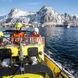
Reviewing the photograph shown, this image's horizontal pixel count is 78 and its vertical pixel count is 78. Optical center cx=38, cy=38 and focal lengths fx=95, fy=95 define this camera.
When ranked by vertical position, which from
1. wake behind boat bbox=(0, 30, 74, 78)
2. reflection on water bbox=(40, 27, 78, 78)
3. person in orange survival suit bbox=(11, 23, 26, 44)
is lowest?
reflection on water bbox=(40, 27, 78, 78)

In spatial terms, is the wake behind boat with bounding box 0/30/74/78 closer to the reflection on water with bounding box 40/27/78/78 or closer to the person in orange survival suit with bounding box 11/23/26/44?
the person in orange survival suit with bounding box 11/23/26/44

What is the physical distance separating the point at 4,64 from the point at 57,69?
440 cm

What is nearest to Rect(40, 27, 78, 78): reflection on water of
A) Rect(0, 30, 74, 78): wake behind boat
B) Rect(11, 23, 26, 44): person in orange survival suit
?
Rect(0, 30, 74, 78): wake behind boat

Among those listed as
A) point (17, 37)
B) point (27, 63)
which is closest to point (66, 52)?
point (17, 37)

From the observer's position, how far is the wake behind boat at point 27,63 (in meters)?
6.32

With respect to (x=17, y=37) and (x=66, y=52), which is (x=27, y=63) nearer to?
(x=17, y=37)

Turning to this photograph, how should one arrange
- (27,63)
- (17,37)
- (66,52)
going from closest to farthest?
(27,63) → (17,37) → (66,52)

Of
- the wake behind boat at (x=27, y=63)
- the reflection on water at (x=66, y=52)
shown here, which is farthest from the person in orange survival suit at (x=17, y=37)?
the reflection on water at (x=66, y=52)

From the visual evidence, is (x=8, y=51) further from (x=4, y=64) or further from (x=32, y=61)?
(x=32, y=61)

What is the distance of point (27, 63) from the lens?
7543 mm

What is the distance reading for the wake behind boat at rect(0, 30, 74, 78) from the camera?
6.32 metres

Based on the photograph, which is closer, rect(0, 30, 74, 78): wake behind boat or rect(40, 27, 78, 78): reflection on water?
rect(0, 30, 74, 78): wake behind boat

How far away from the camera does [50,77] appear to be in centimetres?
676

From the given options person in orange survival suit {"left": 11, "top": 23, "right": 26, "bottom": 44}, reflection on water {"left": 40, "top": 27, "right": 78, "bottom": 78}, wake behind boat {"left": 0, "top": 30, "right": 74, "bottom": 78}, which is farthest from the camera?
reflection on water {"left": 40, "top": 27, "right": 78, "bottom": 78}
